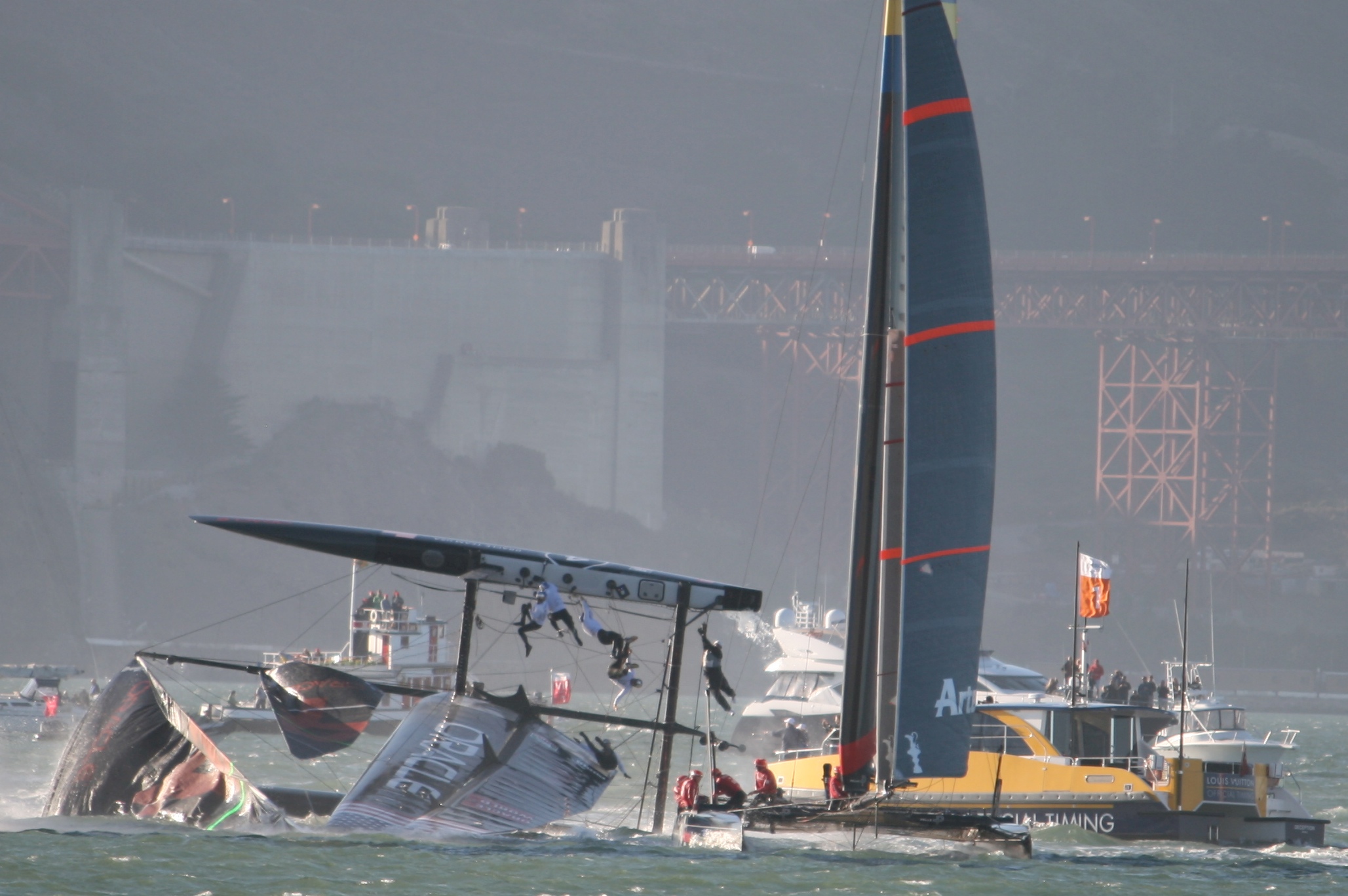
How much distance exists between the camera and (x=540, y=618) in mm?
20641

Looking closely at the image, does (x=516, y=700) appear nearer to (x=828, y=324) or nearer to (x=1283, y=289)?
(x=828, y=324)

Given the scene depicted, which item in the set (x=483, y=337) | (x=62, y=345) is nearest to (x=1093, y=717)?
(x=483, y=337)

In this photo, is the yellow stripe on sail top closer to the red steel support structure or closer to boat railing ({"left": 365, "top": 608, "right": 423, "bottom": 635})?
boat railing ({"left": 365, "top": 608, "right": 423, "bottom": 635})

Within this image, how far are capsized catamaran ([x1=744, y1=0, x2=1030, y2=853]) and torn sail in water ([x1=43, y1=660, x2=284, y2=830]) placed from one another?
720 centimetres

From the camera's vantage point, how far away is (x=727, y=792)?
2150 centimetres

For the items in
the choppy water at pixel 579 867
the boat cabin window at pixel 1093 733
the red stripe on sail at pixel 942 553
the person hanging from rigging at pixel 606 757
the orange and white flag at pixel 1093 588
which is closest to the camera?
the choppy water at pixel 579 867

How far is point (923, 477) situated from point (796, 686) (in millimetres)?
26675

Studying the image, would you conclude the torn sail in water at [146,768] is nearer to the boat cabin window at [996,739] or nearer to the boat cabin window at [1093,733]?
the boat cabin window at [996,739]

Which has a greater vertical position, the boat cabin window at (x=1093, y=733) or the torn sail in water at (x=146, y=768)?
the boat cabin window at (x=1093, y=733)

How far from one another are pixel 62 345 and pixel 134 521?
11.5m

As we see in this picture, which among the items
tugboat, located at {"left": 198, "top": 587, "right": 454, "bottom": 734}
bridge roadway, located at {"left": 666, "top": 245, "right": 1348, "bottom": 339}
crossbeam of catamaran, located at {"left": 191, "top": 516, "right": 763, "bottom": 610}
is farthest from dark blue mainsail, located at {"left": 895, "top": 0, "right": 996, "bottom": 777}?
bridge roadway, located at {"left": 666, "top": 245, "right": 1348, "bottom": 339}

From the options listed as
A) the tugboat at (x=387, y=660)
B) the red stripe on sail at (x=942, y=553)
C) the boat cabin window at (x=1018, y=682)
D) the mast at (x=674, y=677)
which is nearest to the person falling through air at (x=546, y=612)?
the mast at (x=674, y=677)

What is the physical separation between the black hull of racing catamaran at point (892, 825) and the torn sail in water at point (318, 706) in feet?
17.7

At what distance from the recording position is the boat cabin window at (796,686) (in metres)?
43.6
